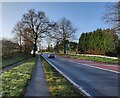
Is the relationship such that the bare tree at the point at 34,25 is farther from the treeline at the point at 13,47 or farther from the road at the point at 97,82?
the road at the point at 97,82

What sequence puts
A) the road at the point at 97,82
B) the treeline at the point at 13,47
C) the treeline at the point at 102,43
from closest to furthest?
1. the road at the point at 97,82
2. the treeline at the point at 102,43
3. the treeline at the point at 13,47

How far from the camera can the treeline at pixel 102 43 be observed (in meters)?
42.2

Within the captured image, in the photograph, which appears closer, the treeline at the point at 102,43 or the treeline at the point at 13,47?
the treeline at the point at 102,43

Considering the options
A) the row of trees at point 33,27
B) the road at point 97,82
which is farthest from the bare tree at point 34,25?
the road at point 97,82

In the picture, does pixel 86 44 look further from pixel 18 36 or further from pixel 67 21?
pixel 18 36

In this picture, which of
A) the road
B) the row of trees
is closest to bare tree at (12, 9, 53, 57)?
the row of trees

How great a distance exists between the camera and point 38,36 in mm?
61781

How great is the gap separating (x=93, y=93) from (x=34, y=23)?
52.1m

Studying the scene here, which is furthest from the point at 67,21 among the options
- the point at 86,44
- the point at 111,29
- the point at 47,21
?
the point at 111,29

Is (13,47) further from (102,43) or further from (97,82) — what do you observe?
(97,82)

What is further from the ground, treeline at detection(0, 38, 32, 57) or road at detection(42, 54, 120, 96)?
treeline at detection(0, 38, 32, 57)

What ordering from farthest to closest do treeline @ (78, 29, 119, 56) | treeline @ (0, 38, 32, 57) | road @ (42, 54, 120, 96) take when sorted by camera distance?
1. treeline @ (0, 38, 32, 57)
2. treeline @ (78, 29, 119, 56)
3. road @ (42, 54, 120, 96)

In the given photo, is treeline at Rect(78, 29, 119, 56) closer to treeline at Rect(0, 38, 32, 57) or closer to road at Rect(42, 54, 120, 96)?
treeline at Rect(0, 38, 32, 57)

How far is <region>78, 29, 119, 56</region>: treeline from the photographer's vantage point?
Answer: 42188 mm
